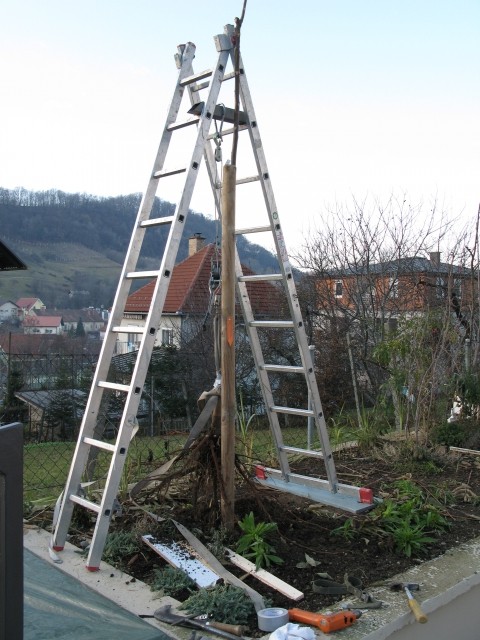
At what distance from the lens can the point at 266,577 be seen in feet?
10.3

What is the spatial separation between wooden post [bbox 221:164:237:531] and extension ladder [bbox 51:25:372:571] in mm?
265

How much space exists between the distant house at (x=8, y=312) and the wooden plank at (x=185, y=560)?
8.18 meters

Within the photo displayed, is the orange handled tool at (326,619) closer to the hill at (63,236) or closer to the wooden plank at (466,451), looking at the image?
the wooden plank at (466,451)

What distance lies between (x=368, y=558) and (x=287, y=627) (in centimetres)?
106

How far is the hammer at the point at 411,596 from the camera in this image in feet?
9.21

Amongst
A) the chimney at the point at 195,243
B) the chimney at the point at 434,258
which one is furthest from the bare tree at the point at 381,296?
the chimney at the point at 195,243

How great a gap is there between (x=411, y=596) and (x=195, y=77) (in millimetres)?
3175

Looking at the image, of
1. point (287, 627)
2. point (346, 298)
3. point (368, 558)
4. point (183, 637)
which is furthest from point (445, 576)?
point (346, 298)

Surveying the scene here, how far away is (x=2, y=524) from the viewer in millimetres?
1372

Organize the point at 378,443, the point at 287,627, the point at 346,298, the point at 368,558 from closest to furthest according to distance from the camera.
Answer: the point at 287,627 < the point at 368,558 < the point at 378,443 < the point at 346,298

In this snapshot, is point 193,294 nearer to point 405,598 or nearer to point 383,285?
point 383,285

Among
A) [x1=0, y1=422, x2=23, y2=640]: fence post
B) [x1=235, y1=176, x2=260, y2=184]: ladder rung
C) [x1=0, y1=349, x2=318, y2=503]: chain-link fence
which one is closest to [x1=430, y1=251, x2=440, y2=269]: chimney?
[x1=0, y1=349, x2=318, y2=503]: chain-link fence

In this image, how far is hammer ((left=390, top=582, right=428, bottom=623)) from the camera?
2.81 meters

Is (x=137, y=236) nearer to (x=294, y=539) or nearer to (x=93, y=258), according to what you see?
(x=294, y=539)
